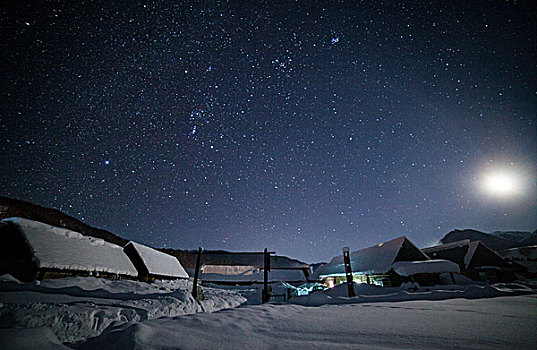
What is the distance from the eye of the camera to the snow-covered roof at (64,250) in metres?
11.3

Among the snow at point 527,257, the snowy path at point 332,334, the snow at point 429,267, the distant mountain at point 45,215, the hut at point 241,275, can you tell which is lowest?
the hut at point 241,275

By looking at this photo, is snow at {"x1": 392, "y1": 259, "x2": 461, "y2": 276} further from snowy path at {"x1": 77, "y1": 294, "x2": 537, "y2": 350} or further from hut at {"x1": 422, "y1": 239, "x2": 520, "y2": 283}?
snowy path at {"x1": 77, "y1": 294, "x2": 537, "y2": 350}

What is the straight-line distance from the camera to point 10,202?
1916 centimetres

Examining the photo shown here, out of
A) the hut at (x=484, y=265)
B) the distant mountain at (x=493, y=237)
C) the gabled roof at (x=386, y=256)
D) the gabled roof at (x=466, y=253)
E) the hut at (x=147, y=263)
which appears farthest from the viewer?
the distant mountain at (x=493, y=237)

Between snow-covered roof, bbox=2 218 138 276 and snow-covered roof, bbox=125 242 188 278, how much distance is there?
389cm

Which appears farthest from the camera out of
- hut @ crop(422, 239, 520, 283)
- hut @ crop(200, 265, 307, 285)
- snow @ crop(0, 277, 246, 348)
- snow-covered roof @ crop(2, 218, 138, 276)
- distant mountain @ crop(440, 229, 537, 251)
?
distant mountain @ crop(440, 229, 537, 251)

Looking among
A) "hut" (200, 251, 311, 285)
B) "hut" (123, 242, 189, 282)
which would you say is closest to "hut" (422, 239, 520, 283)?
"hut" (200, 251, 311, 285)

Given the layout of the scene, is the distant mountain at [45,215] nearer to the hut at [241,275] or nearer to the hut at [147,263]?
the hut at [147,263]

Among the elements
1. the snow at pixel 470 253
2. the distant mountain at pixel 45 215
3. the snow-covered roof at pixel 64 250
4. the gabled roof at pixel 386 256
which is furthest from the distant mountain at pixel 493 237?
the distant mountain at pixel 45 215

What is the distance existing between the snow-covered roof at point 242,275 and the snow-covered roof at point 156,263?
34.6 feet

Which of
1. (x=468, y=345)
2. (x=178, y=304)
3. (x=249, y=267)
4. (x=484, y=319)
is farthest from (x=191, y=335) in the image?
(x=249, y=267)

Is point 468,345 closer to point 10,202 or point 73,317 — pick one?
point 73,317

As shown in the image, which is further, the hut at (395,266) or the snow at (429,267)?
the hut at (395,266)

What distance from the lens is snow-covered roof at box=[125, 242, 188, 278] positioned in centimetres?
2028
